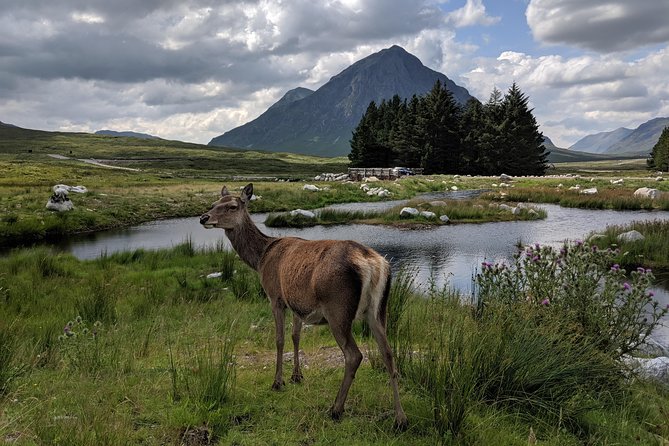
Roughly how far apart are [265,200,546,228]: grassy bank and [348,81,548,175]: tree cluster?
37354mm

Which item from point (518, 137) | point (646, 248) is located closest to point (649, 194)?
point (646, 248)

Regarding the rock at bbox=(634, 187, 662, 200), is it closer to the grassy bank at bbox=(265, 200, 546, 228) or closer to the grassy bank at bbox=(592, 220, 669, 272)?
the grassy bank at bbox=(265, 200, 546, 228)

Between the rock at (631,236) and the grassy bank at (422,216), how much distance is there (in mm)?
10381

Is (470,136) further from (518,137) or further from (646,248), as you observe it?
(646,248)

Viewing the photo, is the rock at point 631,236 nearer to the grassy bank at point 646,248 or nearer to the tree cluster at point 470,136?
the grassy bank at point 646,248

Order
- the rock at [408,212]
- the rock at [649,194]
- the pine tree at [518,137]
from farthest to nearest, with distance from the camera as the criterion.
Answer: the pine tree at [518,137]
the rock at [649,194]
the rock at [408,212]

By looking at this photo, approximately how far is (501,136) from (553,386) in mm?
64600

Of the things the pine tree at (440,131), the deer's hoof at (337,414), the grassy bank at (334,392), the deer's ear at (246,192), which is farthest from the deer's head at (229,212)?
the pine tree at (440,131)

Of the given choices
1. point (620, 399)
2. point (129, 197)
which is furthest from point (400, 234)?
point (129, 197)

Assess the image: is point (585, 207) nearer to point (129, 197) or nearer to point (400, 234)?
point (400, 234)

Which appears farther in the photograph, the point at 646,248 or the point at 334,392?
the point at 646,248

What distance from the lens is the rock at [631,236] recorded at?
17562 millimetres

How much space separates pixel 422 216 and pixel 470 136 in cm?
4340

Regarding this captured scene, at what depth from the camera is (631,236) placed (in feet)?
58.4
